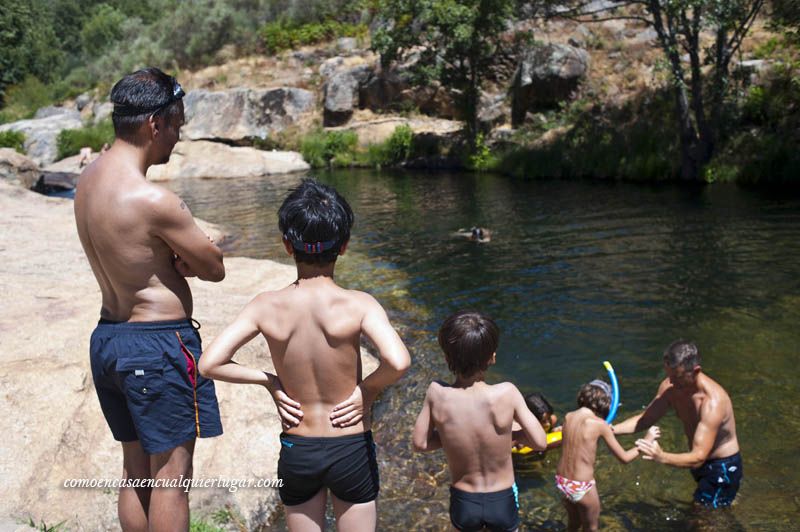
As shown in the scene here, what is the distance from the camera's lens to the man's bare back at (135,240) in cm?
316

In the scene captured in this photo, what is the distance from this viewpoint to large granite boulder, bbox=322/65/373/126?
36.7 m

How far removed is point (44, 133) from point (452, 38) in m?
22.0

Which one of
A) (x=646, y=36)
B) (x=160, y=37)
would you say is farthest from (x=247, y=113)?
(x=646, y=36)

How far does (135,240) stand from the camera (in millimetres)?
3172

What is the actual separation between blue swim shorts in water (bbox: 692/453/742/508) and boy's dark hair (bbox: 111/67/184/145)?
13.2 feet

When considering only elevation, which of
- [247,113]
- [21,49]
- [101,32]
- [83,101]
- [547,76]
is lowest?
→ [247,113]

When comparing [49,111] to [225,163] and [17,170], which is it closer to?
[225,163]

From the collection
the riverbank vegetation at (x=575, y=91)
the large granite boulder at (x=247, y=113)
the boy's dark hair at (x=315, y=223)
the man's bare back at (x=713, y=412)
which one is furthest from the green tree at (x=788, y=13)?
the large granite boulder at (x=247, y=113)

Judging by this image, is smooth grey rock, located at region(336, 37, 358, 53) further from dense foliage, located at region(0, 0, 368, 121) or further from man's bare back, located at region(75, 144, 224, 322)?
man's bare back, located at region(75, 144, 224, 322)

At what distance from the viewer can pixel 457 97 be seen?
3064 cm

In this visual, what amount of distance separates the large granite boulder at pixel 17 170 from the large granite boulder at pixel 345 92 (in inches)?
694

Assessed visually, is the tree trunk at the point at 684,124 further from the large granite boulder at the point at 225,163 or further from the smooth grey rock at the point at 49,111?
the smooth grey rock at the point at 49,111

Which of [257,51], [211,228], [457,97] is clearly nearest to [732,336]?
[211,228]

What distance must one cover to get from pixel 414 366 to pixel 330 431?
4877mm
